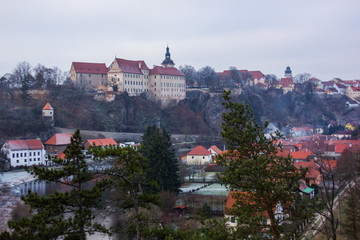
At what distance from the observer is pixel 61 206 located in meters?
8.20

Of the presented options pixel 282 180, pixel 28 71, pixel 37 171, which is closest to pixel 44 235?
pixel 37 171

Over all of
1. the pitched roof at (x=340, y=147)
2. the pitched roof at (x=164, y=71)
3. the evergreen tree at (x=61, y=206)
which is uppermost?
the pitched roof at (x=164, y=71)

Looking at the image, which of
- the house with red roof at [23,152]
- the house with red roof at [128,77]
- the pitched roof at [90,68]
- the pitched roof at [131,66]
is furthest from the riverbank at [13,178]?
the pitched roof at [131,66]

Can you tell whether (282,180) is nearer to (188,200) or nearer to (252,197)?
(252,197)

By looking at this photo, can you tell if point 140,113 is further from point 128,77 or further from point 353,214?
point 353,214

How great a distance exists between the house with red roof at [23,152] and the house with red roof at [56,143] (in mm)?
1839

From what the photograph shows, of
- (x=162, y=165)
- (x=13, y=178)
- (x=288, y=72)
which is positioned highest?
(x=288, y=72)

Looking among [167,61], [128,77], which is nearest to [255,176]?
[128,77]

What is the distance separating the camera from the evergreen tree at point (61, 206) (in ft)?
25.6

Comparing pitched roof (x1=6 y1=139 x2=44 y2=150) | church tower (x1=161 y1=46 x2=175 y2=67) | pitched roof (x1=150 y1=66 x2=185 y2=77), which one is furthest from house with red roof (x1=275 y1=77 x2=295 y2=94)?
pitched roof (x1=6 y1=139 x2=44 y2=150)

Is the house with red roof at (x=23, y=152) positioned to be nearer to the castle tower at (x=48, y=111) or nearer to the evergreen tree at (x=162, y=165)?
the castle tower at (x=48, y=111)

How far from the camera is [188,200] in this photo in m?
24.2

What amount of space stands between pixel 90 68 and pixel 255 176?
6095 cm

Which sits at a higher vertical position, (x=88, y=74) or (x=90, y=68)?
(x=90, y=68)
